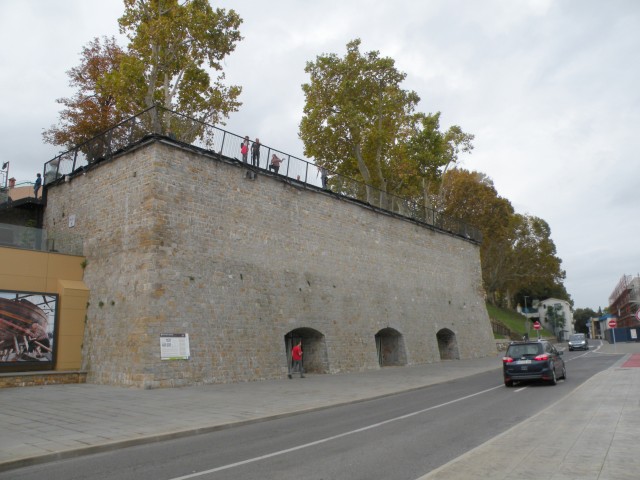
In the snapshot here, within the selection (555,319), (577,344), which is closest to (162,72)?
(577,344)

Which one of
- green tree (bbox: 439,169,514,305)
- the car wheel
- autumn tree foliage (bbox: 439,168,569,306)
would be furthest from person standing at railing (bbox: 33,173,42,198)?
green tree (bbox: 439,169,514,305)

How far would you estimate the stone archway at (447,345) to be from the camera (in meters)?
32.4

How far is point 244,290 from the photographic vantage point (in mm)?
19109

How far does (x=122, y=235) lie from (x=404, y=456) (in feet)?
46.7

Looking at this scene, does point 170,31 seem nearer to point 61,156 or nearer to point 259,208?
point 61,156

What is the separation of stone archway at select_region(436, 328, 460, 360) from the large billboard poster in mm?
23232

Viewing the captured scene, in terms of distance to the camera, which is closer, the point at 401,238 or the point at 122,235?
the point at 122,235

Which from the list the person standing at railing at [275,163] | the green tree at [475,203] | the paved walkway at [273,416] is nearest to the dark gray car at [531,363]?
the paved walkway at [273,416]

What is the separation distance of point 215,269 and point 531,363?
11.4 meters

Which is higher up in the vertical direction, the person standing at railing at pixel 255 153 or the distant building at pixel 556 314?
the person standing at railing at pixel 255 153

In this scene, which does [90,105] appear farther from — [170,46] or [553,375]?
[553,375]

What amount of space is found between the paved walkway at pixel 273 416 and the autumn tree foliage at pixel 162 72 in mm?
14342

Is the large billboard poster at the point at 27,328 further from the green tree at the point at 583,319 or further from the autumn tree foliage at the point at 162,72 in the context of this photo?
the green tree at the point at 583,319

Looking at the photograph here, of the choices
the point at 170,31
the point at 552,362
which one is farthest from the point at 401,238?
the point at 170,31
